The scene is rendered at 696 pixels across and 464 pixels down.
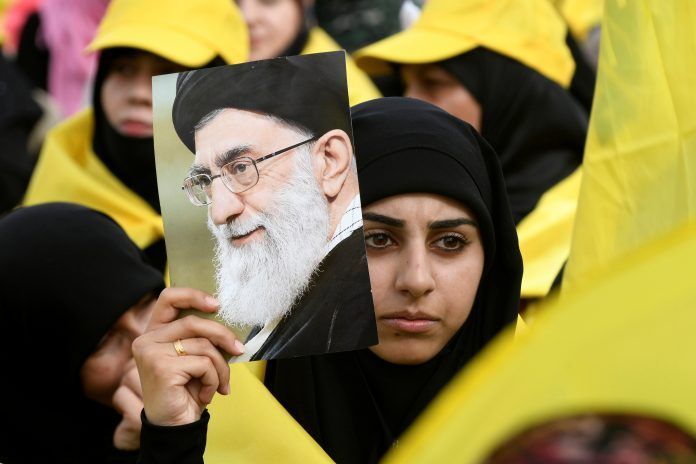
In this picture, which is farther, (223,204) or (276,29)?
(276,29)

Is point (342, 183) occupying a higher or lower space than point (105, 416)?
higher

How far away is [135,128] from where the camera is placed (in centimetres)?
454

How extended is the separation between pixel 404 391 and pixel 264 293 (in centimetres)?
45

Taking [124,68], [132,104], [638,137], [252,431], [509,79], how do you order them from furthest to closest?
[509,79] < [124,68] < [132,104] < [252,431] < [638,137]

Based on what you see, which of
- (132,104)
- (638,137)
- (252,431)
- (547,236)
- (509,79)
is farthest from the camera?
(509,79)

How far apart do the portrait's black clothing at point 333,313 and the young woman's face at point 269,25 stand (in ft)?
11.9

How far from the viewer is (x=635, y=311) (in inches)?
36.9

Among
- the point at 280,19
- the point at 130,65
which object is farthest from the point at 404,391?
the point at 280,19

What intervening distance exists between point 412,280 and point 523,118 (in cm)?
265

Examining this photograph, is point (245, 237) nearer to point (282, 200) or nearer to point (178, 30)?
point (282, 200)

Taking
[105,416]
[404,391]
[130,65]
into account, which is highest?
[130,65]

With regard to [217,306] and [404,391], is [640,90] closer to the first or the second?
[404,391]

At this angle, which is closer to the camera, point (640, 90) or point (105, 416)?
point (640, 90)

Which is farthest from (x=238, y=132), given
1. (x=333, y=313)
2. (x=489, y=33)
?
(x=489, y=33)
